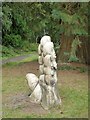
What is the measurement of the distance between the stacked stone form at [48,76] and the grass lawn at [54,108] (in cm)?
19

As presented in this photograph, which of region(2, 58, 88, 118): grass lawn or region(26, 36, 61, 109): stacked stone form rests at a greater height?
region(26, 36, 61, 109): stacked stone form

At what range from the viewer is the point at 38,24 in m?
13.7

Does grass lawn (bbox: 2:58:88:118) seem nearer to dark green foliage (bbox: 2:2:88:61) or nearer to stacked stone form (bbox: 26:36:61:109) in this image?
stacked stone form (bbox: 26:36:61:109)

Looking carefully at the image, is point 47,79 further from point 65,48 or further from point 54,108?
point 65,48

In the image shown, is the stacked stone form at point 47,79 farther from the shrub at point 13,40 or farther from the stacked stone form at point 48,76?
the shrub at point 13,40

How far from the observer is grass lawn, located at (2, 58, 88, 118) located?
6828 millimetres

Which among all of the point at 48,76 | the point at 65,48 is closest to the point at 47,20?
the point at 65,48

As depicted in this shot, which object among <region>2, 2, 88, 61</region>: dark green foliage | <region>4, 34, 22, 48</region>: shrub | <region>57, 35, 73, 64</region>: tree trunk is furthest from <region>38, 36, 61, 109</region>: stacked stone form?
<region>4, 34, 22, 48</region>: shrub

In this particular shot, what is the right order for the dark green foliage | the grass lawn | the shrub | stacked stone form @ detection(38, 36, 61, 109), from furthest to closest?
the shrub, the dark green foliage, stacked stone form @ detection(38, 36, 61, 109), the grass lawn

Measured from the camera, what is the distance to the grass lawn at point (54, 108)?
6.83 metres

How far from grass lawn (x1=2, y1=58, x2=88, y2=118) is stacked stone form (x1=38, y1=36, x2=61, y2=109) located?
19cm

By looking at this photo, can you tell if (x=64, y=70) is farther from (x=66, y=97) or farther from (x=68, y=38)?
(x=66, y=97)

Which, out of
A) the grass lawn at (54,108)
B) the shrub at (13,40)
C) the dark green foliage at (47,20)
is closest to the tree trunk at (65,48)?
the dark green foliage at (47,20)

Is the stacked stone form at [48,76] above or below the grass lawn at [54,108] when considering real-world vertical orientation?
above
